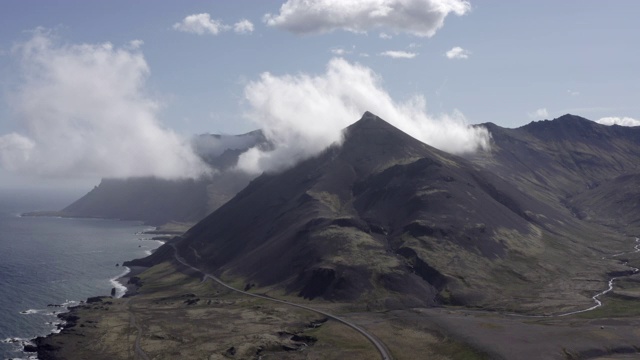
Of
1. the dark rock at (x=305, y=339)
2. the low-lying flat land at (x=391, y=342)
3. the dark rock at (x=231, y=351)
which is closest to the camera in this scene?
the low-lying flat land at (x=391, y=342)

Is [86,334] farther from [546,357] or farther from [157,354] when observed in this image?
[546,357]

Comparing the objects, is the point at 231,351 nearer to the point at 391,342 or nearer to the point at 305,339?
the point at 305,339

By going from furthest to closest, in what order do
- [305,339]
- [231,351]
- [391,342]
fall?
[305,339] < [391,342] < [231,351]

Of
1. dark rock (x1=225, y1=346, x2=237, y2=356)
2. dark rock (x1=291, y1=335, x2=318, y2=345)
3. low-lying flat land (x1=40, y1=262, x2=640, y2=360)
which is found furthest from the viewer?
→ dark rock (x1=291, y1=335, x2=318, y2=345)

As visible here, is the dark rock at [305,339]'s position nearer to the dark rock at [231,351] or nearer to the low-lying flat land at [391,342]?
the low-lying flat land at [391,342]

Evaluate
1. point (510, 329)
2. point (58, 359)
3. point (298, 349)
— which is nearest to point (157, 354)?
point (58, 359)

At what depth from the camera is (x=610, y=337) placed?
17950 cm

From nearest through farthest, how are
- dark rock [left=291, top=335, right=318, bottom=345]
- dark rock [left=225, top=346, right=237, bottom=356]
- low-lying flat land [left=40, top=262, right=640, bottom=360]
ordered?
1. low-lying flat land [left=40, top=262, right=640, bottom=360]
2. dark rock [left=225, top=346, right=237, bottom=356]
3. dark rock [left=291, top=335, right=318, bottom=345]

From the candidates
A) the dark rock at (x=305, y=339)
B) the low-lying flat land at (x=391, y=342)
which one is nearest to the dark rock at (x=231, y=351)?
the low-lying flat land at (x=391, y=342)

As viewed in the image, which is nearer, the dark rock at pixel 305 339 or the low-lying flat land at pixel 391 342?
the low-lying flat land at pixel 391 342

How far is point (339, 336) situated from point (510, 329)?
2095 inches

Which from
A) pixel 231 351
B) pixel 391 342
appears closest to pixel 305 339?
pixel 231 351

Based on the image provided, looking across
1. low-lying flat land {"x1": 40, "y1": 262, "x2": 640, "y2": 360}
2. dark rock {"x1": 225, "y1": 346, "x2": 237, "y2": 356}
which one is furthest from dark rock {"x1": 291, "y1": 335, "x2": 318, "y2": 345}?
dark rock {"x1": 225, "y1": 346, "x2": 237, "y2": 356}

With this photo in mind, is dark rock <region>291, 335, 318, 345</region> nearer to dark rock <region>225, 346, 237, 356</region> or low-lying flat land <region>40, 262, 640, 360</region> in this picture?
low-lying flat land <region>40, 262, 640, 360</region>
